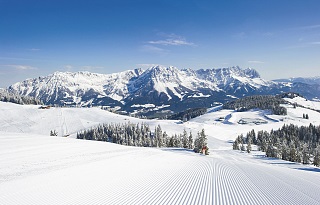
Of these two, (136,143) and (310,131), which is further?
(310,131)

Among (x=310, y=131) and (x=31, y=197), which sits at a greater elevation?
(x=31, y=197)

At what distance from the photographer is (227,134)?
182 meters

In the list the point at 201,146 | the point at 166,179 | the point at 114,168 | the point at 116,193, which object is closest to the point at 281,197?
the point at 166,179

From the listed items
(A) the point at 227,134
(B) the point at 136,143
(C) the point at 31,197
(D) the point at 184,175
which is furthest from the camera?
(A) the point at 227,134

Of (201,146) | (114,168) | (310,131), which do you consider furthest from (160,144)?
(310,131)

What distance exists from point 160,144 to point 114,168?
249ft

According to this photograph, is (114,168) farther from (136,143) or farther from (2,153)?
(136,143)

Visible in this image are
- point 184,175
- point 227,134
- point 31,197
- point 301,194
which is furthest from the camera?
point 227,134

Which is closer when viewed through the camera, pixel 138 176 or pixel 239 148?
pixel 138 176

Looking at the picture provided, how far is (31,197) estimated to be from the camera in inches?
631

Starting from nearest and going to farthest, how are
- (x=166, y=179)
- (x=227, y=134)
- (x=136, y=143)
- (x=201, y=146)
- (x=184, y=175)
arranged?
(x=166, y=179) → (x=184, y=175) → (x=201, y=146) → (x=136, y=143) → (x=227, y=134)

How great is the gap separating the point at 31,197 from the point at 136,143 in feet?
331

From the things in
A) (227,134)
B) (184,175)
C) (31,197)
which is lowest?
(227,134)

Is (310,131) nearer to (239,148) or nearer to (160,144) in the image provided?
(239,148)
